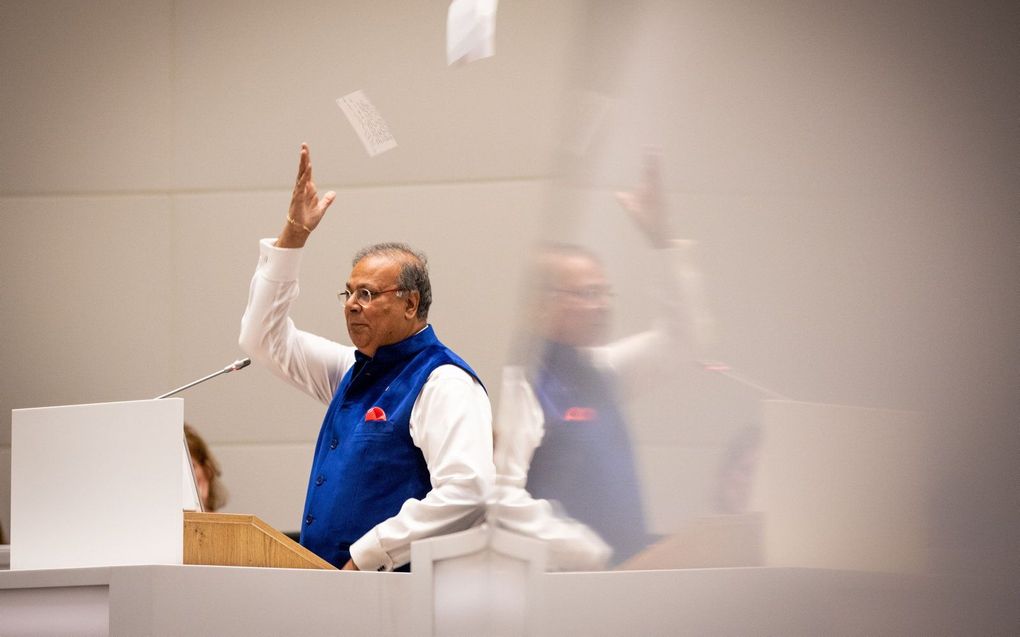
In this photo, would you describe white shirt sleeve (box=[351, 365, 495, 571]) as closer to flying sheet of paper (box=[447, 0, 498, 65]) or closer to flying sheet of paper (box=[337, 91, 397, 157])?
flying sheet of paper (box=[337, 91, 397, 157])

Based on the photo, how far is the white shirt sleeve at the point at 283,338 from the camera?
5.87ft

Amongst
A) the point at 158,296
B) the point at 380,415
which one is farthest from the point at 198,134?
the point at 380,415

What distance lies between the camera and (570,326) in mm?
470

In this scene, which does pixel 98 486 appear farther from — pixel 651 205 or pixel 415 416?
pixel 651 205

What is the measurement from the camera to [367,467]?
1.45m

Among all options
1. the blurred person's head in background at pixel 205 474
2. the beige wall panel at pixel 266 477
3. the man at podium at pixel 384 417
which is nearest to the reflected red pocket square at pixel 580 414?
the man at podium at pixel 384 417

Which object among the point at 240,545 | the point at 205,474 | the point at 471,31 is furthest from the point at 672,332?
the point at 205,474

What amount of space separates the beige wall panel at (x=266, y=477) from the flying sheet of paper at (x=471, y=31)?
7.80 ft

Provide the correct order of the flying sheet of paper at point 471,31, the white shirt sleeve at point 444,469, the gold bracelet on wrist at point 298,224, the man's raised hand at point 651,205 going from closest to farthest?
1. the man's raised hand at point 651,205
2. the flying sheet of paper at point 471,31
3. the white shirt sleeve at point 444,469
4. the gold bracelet on wrist at point 298,224

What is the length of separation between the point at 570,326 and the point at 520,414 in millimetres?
77

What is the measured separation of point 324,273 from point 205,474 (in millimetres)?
668

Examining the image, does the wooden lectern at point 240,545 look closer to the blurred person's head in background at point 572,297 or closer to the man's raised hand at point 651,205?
the blurred person's head in background at point 572,297

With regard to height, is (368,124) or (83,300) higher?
(368,124)

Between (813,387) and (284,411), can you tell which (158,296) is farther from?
(813,387)
